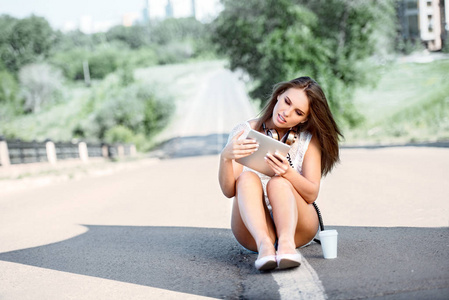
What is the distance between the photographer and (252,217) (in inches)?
137

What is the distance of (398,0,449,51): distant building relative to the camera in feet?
79.1

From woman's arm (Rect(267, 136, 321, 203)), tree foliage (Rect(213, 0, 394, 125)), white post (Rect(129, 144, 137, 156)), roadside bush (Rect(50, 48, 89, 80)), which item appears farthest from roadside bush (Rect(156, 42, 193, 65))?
woman's arm (Rect(267, 136, 321, 203))

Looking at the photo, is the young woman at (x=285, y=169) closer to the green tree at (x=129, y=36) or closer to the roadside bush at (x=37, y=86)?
the roadside bush at (x=37, y=86)

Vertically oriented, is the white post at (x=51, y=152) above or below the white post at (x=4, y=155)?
below

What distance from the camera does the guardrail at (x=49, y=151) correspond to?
17752 mm

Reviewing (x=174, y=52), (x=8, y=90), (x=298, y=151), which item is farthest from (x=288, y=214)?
(x=174, y=52)

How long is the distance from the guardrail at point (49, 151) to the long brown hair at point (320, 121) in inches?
608

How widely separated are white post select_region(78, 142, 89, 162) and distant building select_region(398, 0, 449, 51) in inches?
741

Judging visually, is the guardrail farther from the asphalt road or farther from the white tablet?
the white tablet

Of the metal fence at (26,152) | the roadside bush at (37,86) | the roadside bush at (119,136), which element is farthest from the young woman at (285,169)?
the roadside bush at (37,86)

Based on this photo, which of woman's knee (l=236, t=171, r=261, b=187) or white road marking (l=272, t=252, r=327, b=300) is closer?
white road marking (l=272, t=252, r=327, b=300)

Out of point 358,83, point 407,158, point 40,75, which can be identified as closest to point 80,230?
point 407,158

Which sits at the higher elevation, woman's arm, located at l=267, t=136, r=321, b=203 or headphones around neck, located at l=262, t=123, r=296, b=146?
headphones around neck, located at l=262, t=123, r=296, b=146

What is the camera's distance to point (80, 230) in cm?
618
